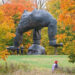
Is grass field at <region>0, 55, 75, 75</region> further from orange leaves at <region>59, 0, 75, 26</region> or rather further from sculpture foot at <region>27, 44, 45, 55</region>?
sculpture foot at <region>27, 44, 45, 55</region>

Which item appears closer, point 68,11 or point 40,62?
point 68,11

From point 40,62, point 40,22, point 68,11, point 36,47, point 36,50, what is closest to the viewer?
point 68,11

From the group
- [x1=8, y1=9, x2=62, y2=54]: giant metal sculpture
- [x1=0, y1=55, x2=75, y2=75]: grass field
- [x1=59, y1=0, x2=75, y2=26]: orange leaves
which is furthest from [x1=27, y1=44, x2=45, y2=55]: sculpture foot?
[x1=59, y1=0, x2=75, y2=26]: orange leaves

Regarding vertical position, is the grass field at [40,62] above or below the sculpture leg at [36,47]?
below

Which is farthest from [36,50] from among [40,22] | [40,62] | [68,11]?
[68,11]

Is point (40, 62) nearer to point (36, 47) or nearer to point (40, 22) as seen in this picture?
point (40, 22)

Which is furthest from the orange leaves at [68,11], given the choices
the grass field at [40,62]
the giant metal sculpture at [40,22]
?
the giant metal sculpture at [40,22]

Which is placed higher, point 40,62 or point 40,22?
point 40,22

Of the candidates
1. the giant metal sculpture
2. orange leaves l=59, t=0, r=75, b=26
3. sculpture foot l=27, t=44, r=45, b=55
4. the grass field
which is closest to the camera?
orange leaves l=59, t=0, r=75, b=26

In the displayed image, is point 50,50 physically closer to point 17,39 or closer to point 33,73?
point 17,39

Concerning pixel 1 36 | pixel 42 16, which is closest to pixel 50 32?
pixel 42 16

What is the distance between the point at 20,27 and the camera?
798 inches

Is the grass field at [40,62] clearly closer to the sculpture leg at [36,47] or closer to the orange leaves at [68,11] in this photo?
the orange leaves at [68,11]

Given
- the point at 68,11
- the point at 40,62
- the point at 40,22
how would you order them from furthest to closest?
the point at 40,22, the point at 40,62, the point at 68,11
